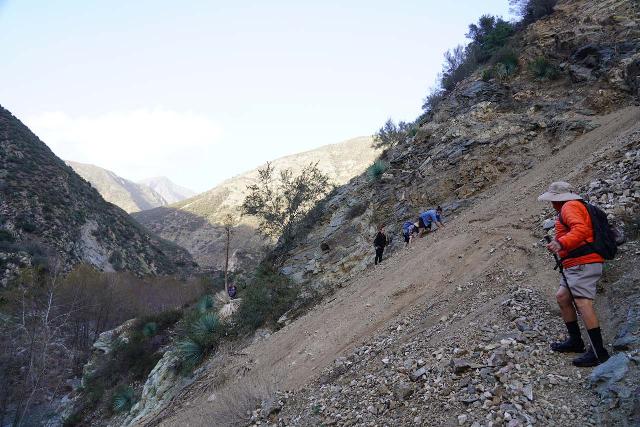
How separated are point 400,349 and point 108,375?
66.0 ft

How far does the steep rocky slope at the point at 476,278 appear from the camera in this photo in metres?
4.03

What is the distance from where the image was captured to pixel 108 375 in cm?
2117

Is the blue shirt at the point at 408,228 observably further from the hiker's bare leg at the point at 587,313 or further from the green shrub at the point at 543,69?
the hiker's bare leg at the point at 587,313

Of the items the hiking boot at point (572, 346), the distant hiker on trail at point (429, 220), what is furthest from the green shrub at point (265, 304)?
the hiking boot at point (572, 346)

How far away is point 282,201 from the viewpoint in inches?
838

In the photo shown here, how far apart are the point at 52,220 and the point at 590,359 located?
152 feet

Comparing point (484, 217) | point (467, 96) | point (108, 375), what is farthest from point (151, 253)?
point (484, 217)

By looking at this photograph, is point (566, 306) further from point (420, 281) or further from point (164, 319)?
point (164, 319)

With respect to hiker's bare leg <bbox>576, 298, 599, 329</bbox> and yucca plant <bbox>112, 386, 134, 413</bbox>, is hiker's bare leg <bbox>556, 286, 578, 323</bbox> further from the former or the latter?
yucca plant <bbox>112, 386, 134, 413</bbox>

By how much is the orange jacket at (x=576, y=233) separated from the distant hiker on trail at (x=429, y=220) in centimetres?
882

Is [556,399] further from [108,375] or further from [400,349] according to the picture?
[108,375]

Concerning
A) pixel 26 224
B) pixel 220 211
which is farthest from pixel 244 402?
pixel 220 211

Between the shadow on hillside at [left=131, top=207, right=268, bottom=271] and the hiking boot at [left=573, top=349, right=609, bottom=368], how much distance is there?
181ft

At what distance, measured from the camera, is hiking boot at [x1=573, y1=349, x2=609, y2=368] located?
3852 millimetres
